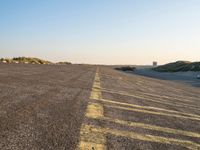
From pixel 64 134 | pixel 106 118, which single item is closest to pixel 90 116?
pixel 106 118

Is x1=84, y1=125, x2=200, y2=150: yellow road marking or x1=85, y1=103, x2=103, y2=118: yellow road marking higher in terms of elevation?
x1=85, y1=103, x2=103, y2=118: yellow road marking

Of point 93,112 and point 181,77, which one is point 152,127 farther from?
point 181,77

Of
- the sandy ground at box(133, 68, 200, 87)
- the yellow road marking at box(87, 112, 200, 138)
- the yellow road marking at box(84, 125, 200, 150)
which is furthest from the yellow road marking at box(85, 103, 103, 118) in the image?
the sandy ground at box(133, 68, 200, 87)

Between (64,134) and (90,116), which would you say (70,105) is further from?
(64,134)

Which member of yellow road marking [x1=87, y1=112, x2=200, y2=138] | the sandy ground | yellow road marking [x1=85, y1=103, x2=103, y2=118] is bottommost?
the sandy ground

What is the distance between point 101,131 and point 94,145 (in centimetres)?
73

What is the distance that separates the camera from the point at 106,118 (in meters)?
5.57

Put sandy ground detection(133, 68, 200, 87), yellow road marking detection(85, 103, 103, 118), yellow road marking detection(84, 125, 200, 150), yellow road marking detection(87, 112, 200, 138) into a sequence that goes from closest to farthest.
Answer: yellow road marking detection(84, 125, 200, 150) → yellow road marking detection(87, 112, 200, 138) → yellow road marking detection(85, 103, 103, 118) → sandy ground detection(133, 68, 200, 87)

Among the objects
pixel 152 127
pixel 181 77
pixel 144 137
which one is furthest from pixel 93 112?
pixel 181 77

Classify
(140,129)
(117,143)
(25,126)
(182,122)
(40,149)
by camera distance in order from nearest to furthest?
(40,149), (117,143), (25,126), (140,129), (182,122)

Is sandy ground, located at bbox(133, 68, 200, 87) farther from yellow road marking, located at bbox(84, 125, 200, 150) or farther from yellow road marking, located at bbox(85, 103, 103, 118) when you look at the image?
yellow road marking, located at bbox(84, 125, 200, 150)

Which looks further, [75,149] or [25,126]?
[25,126]

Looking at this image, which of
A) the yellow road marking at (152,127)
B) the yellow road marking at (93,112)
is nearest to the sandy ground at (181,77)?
the yellow road marking at (93,112)

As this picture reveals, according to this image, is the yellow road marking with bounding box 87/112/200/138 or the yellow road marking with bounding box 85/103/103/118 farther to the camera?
the yellow road marking with bounding box 85/103/103/118
